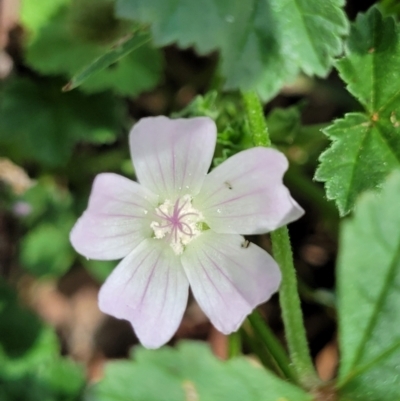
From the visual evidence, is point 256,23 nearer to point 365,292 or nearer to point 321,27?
point 321,27

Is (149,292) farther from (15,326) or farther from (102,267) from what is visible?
(15,326)

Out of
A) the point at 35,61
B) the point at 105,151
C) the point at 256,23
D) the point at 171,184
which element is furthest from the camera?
the point at 105,151

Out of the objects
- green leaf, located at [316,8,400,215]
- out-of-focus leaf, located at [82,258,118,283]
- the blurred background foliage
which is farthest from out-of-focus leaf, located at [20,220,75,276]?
green leaf, located at [316,8,400,215]

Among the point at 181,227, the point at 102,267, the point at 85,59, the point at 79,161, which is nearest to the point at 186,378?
the point at 181,227

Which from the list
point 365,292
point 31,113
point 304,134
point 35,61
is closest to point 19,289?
point 31,113

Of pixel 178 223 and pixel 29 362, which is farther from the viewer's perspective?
pixel 29 362
